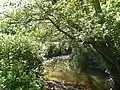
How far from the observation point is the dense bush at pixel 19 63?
8.38 metres

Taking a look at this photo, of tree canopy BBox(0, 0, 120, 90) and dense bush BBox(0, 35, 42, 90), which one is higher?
tree canopy BBox(0, 0, 120, 90)

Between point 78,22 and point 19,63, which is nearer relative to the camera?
point 19,63

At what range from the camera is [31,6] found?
35.0ft

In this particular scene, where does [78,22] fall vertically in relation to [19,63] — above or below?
above

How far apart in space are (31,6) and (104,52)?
140 inches

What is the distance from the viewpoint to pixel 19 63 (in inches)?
372

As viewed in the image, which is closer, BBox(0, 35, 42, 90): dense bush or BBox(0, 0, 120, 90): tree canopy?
BBox(0, 35, 42, 90): dense bush

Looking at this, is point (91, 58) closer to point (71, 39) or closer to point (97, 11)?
point (71, 39)

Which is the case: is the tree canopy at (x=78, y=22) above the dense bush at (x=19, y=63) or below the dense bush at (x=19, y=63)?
above

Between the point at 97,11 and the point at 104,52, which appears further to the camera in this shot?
the point at 104,52

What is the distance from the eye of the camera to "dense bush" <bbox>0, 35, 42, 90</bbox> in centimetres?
838

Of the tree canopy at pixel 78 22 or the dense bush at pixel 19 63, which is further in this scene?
the tree canopy at pixel 78 22

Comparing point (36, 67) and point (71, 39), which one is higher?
point (71, 39)

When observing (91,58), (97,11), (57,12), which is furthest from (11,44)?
(91,58)
